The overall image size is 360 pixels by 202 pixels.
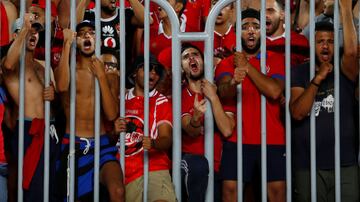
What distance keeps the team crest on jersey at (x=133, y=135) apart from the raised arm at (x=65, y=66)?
1.57ft

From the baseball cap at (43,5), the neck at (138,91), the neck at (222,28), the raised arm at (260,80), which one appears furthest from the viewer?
the neck at (222,28)

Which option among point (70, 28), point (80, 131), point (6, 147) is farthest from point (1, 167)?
point (70, 28)

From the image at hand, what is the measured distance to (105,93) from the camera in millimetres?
5789

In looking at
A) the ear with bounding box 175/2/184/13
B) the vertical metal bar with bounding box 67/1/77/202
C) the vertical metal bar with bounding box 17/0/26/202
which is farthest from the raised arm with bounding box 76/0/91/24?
the ear with bounding box 175/2/184/13

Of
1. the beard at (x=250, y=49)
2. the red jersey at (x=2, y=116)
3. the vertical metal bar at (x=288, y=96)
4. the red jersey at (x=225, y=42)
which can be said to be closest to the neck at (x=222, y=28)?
the red jersey at (x=225, y=42)

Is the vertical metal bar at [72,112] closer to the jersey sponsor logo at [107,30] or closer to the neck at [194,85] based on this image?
the jersey sponsor logo at [107,30]

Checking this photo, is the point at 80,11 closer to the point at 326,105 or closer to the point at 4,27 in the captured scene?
the point at 4,27

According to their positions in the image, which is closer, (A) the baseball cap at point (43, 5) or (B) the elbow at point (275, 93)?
(B) the elbow at point (275, 93)

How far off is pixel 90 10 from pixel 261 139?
A: 1.47 m

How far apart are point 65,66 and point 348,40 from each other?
1863mm

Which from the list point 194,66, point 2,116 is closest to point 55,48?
point 2,116

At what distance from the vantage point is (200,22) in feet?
22.1

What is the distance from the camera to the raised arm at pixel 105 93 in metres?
5.79

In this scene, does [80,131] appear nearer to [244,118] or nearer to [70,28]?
[70,28]
